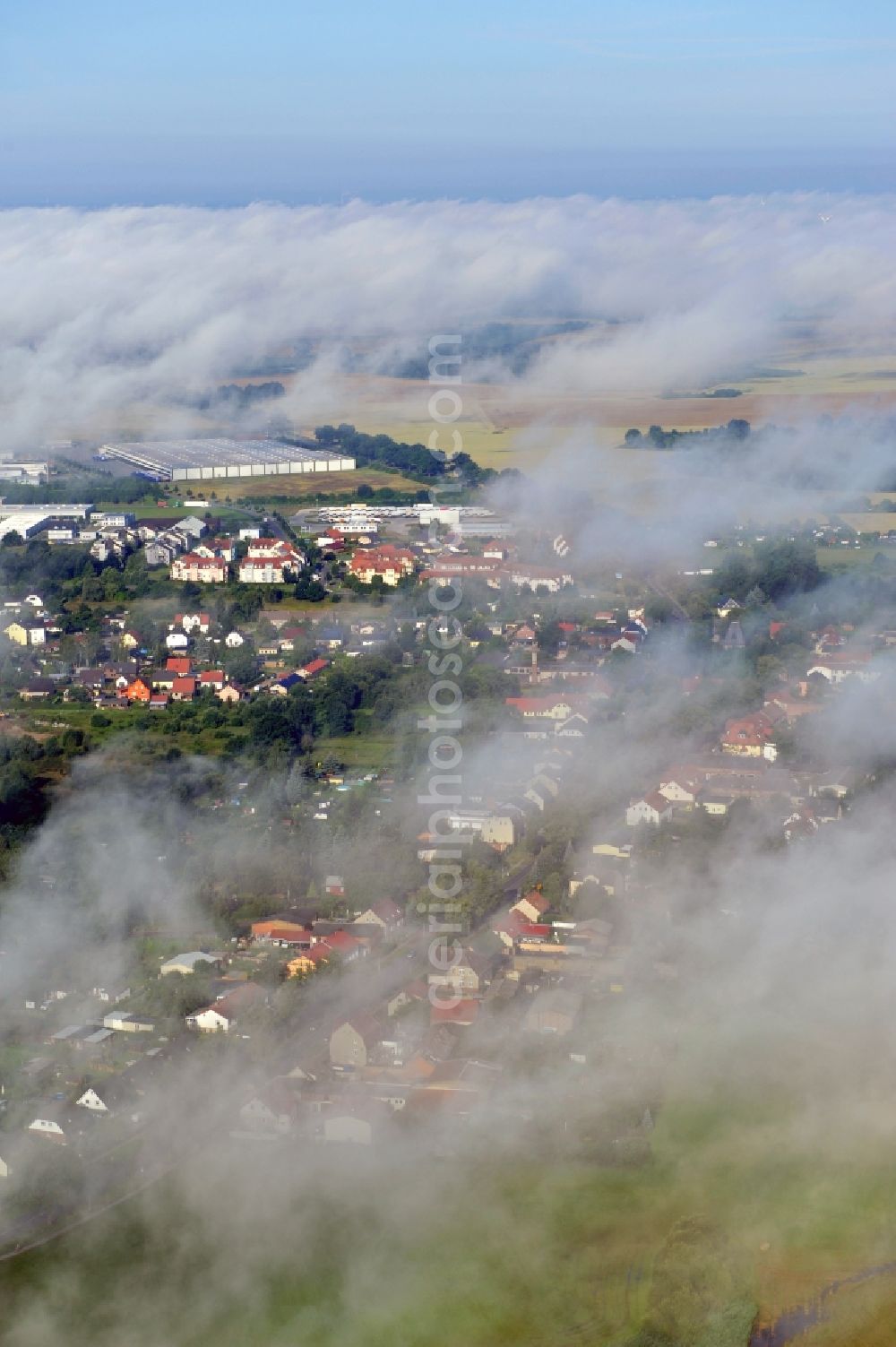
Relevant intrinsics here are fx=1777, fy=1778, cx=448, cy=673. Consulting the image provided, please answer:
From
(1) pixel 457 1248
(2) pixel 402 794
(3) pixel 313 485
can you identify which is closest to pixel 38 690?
(2) pixel 402 794

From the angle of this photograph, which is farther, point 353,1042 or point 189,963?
point 189,963

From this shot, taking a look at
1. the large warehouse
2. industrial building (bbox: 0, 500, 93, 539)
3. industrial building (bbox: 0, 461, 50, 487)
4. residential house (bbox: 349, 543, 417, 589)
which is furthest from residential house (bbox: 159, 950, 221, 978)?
industrial building (bbox: 0, 461, 50, 487)

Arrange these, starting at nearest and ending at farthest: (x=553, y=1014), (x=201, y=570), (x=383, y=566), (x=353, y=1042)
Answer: (x=353, y=1042), (x=553, y=1014), (x=383, y=566), (x=201, y=570)

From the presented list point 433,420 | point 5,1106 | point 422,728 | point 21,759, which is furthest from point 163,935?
point 433,420

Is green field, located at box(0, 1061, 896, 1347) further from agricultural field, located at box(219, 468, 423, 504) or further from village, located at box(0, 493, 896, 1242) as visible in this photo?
agricultural field, located at box(219, 468, 423, 504)

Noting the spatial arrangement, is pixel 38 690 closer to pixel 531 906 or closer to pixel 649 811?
pixel 649 811

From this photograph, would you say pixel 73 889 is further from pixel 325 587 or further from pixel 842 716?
pixel 325 587

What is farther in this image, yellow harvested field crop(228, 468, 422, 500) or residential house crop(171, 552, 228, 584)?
yellow harvested field crop(228, 468, 422, 500)

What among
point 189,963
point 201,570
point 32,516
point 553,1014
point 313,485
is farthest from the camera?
point 313,485
